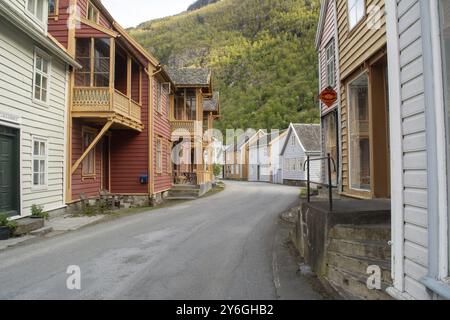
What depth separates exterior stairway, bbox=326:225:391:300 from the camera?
429 centimetres

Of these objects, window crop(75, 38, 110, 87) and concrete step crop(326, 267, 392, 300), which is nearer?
concrete step crop(326, 267, 392, 300)

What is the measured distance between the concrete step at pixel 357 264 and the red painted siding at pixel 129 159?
1337cm

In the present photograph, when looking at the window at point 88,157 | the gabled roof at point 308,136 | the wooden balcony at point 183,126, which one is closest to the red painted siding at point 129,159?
the window at point 88,157

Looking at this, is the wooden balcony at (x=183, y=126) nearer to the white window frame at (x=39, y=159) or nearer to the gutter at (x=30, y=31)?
the gutter at (x=30, y=31)

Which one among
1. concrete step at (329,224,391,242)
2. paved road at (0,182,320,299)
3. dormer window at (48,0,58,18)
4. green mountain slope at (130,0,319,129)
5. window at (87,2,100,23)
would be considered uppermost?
green mountain slope at (130,0,319,129)

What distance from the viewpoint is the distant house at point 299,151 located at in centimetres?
3528

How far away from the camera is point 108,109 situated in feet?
42.2

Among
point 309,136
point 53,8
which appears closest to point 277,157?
point 309,136

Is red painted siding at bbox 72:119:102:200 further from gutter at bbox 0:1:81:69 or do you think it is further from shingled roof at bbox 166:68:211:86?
shingled roof at bbox 166:68:211:86

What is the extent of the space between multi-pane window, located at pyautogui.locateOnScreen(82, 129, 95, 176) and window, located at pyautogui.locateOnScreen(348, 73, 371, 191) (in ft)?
32.9

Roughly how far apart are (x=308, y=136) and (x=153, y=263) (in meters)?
32.9

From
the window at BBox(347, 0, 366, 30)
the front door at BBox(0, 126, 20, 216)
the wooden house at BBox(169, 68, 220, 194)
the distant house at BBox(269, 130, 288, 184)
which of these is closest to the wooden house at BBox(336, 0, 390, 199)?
the window at BBox(347, 0, 366, 30)

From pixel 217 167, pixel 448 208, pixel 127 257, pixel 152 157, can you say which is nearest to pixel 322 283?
pixel 448 208

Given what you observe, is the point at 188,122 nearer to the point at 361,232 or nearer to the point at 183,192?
the point at 183,192
